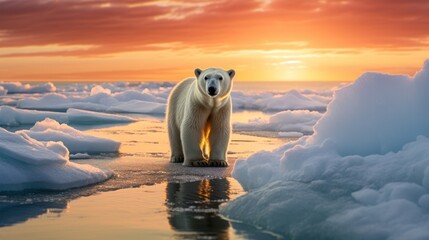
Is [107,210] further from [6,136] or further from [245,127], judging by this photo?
[245,127]

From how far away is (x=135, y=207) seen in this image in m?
6.62

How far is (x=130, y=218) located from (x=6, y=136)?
2.88 meters

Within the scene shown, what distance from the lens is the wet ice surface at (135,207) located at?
552cm

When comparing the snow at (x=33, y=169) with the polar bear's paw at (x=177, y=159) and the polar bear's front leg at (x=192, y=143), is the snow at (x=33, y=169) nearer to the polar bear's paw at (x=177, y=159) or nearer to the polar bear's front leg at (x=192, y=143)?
the polar bear's front leg at (x=192, y=143)

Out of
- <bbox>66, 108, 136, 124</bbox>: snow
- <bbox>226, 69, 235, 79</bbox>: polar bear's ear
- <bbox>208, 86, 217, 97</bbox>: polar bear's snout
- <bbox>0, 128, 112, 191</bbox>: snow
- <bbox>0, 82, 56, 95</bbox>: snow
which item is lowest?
<bbox>0, 128, 112, 191</bbox>: snow

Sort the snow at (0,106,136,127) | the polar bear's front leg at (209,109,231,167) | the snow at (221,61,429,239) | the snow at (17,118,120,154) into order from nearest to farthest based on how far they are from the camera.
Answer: the snow at (221,61,429,239)
the polar bear's front leg at (209,109,231,167)
the snow at (17,118,120,154)
the snow at (0,106,136,127)

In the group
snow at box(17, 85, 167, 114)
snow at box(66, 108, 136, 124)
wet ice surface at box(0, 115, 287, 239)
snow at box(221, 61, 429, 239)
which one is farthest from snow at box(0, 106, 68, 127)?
snow at box(221, 61, 429, 239)

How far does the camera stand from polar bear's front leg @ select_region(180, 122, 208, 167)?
10000 millimetres

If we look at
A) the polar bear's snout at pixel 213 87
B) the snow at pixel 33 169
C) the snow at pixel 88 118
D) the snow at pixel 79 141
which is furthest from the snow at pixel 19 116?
the snow at pixel 33 169

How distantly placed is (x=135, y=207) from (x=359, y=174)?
2.13 m

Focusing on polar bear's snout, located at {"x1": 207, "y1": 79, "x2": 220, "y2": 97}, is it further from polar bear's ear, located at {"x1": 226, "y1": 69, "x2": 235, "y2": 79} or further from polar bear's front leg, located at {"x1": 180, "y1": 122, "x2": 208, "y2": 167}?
polar bear's front leg, located at {"x1": 180, "y1": 122, "x2": 208, "y2": 167}

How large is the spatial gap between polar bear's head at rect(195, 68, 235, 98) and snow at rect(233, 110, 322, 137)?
28.1 feet

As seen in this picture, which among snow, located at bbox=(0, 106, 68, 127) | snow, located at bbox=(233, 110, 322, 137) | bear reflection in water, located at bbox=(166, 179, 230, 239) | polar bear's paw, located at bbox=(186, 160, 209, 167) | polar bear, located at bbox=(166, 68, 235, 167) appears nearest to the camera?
bear reflection in water, located at bbox=(166, 179, 230, 239)

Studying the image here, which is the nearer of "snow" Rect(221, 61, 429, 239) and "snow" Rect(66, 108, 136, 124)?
"snow" Rect(221, 61, 429, 239)
